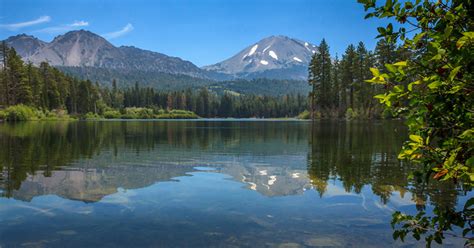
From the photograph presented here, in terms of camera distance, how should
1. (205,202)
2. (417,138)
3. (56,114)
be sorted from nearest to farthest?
Result: (417,138) → (205,202) → (56,114)

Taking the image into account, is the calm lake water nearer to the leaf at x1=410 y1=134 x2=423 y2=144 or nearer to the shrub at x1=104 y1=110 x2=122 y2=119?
the leaf at x1=410 y1=134 x2=423 y2=144

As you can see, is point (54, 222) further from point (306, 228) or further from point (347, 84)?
point (347, 84)

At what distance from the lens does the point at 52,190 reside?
43.8ft

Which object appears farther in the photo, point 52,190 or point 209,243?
point 52,190

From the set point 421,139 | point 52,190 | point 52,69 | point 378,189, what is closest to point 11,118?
point 52,69

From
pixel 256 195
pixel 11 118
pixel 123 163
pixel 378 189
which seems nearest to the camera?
pixel 256 195

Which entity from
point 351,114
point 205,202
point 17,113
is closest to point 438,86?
point 205,202

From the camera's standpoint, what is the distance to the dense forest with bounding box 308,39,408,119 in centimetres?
9931

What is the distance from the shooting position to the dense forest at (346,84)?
99.3m

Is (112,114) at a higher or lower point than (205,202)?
higher

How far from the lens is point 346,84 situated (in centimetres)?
10906

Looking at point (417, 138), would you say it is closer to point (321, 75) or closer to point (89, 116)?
point (321, 75)

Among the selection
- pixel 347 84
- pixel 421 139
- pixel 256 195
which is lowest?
pixel 256 195

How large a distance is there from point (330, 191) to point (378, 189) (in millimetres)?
1900
